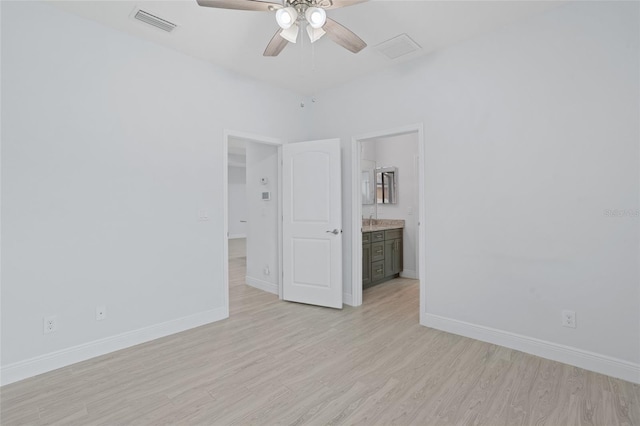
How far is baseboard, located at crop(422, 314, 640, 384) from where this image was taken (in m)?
2.24

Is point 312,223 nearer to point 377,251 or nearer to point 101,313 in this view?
point 377,251

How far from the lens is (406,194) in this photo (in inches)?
216

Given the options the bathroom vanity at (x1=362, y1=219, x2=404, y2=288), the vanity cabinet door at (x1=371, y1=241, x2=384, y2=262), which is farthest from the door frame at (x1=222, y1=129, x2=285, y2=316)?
the vanity cabinet door at (x1=371, y1=241, x2=384, y2=262)

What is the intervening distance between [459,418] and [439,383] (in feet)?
1.21

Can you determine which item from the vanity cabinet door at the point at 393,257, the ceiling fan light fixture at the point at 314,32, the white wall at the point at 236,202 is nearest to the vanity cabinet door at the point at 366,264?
the vanity cabinet door at the point at 393,257

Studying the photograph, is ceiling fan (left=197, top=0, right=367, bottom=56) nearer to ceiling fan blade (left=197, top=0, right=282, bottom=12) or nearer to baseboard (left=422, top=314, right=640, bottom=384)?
ceiling fan blade (left=197, top=0, right=282, bottom=12)

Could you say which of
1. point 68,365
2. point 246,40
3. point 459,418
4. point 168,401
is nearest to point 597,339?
point 459,418

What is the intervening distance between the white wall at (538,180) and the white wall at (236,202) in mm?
9088

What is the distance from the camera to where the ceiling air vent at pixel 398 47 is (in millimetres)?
2940

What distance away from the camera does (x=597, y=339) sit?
2.36 m

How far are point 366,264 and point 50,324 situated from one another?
3.52 metres

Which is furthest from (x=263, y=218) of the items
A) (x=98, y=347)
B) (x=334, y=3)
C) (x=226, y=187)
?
(x=334, y=3)

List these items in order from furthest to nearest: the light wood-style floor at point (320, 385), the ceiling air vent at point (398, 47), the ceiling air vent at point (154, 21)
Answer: the ceiling air vent at point (398, 47) < the ceiling air vent at point (154, 21) < the light wood-style floor at point (320, 385)

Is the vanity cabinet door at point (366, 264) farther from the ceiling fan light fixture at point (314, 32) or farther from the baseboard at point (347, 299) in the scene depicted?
the ceiling fan light fixture at point (314, 32)
